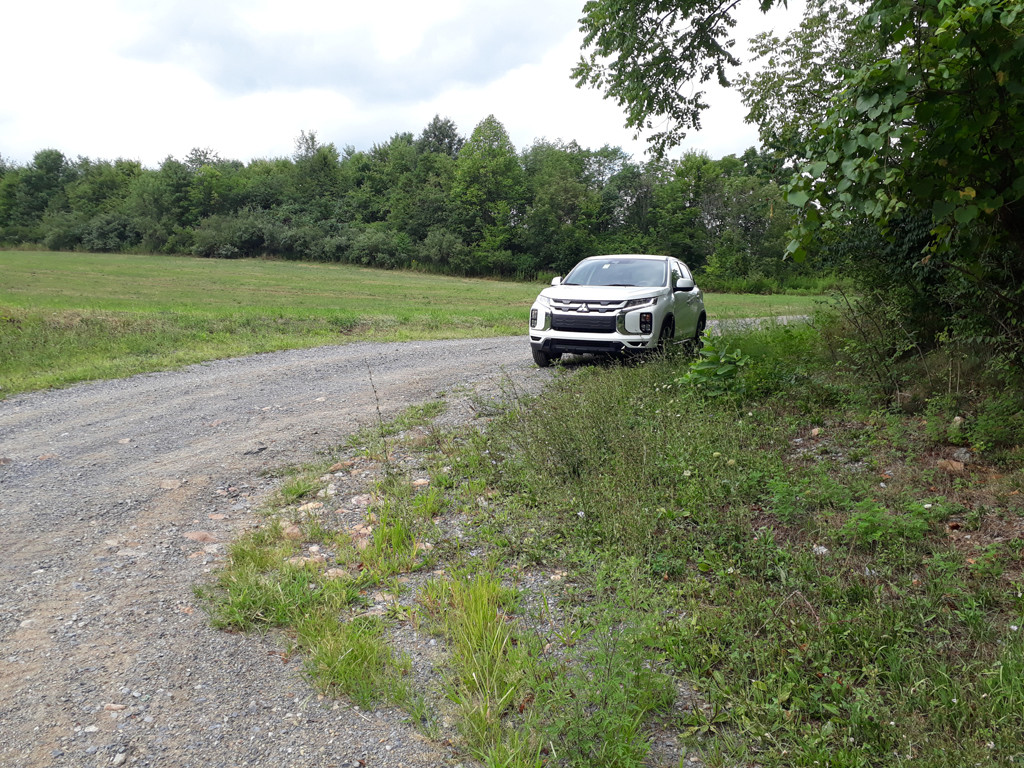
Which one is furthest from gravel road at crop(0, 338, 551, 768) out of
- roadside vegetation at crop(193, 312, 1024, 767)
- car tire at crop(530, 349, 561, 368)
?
car tire at crop(530, 349, 561, 368)

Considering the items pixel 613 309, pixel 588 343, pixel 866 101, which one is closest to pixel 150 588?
pixel 866 101

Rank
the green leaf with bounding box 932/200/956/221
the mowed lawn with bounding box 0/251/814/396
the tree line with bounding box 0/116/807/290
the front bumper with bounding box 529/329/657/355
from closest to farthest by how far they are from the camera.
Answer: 1. the green leaf with bounding box 932/200/956/221
2. the front bumper with bounding box 529/329/657/355
3. the mowed lawn with bounding box 0/251/814/396
4. the tree line with bounding box 0/116/807/290

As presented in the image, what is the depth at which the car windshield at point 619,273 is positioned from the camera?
35.7 feet

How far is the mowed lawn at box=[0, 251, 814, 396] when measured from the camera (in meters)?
12.5

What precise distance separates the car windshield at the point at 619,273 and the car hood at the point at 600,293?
1.11 ft

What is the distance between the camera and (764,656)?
3152 mm

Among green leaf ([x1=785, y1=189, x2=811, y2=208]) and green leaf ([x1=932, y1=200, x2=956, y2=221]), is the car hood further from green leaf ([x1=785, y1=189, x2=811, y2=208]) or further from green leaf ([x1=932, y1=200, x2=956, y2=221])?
green leaf ([x1=932, y1=200, x2=956, y2=221])

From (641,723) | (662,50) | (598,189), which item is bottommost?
(641,723)

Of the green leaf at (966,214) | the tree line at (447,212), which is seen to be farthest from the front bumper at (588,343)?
the tree line at (447,212)

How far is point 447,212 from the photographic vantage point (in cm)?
6444

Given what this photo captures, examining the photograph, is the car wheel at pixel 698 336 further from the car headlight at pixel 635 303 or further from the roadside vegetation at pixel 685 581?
the roadside vegetation at pixel 685 581

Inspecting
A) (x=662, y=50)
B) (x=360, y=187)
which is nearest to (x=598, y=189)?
(x=360, y=187)

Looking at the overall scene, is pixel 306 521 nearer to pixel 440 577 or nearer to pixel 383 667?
pixel 440 577

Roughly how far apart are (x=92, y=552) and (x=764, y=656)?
4224 millimetres
